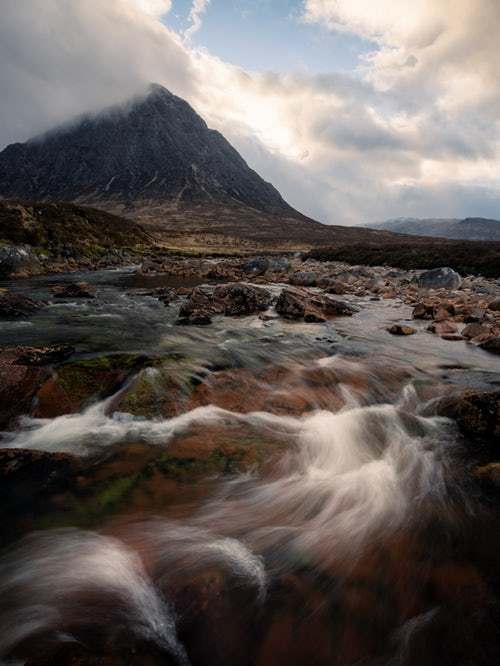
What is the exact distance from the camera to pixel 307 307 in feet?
58.1

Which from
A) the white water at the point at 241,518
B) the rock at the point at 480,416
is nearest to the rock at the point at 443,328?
the white water at the point at 241,518

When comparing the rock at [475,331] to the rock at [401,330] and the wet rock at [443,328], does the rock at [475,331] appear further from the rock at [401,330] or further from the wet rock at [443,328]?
the rock at [401,330]

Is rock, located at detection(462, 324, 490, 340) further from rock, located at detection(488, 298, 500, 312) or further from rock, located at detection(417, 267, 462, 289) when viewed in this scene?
rock, located at detection(417, 267, 462, 289)

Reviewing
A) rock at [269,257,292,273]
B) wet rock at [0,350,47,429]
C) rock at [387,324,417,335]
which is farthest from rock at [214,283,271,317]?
rock at [269,257,292,273]

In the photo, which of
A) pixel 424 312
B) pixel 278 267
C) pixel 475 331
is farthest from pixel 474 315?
pixel 278 267

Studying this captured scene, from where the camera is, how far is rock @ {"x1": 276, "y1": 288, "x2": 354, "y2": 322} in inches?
677

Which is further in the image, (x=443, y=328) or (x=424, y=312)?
(x=424, y=312)

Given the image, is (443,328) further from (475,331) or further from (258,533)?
(258,533)

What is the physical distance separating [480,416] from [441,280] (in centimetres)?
2306

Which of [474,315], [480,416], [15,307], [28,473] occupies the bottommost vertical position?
[28,473]

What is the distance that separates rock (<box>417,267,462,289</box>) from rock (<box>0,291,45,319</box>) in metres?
25.7

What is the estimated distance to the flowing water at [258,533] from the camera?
3.52m

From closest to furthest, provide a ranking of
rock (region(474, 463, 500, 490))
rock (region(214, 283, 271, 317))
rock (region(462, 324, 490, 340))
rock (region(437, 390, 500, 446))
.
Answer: rock (region(474, 463, 500, 490)), rock (region(437, 390, 500, 446)), rock (region(462, 324, 490, 340)), rock (region(214, 283, 271, 317))

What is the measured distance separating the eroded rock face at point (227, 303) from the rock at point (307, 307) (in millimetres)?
1397
